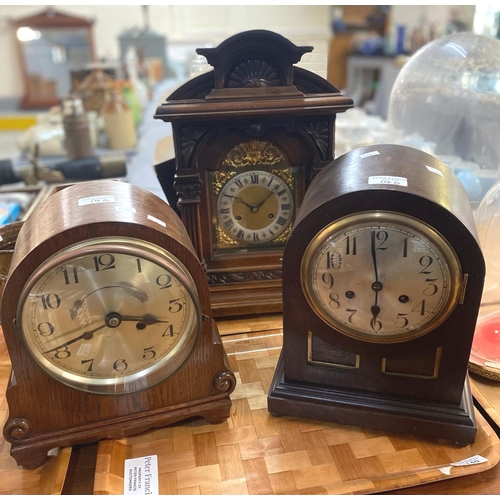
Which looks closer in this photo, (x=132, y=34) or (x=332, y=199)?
(x=332, y=199)

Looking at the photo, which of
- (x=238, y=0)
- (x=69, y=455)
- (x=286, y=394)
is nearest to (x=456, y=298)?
(x=286, y=394)

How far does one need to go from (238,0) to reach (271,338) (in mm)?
4614

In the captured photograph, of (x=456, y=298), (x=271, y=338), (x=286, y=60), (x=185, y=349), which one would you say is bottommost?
(x=271, y=338)

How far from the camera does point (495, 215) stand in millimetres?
1188

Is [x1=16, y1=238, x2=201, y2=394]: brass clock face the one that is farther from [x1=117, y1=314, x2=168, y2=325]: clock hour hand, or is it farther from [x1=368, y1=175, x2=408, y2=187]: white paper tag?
[x1=368, y1=175, x2=408, y2=187]: white paper tag

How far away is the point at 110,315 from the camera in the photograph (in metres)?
0.74

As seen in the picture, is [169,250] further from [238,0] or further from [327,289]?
[238,0]

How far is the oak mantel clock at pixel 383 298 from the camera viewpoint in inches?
27.7

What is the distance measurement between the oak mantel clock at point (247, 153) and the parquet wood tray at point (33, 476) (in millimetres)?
478

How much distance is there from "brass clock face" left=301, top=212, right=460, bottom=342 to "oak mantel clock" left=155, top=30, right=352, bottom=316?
0.37 meters

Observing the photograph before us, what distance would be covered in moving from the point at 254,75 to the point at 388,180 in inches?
17.2

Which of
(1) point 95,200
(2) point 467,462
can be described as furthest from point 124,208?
(2) point 467,462

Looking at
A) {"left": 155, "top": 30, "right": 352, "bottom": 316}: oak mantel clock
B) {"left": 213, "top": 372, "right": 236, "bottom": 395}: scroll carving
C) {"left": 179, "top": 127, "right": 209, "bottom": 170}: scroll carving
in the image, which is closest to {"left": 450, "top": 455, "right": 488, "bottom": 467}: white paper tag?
{"left": 213, "top": 372, "right": 236, "bottom": 395}: scroll carving

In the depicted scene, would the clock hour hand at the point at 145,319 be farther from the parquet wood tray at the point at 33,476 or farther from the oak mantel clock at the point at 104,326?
the parquet wood tray at the point at 33,476
